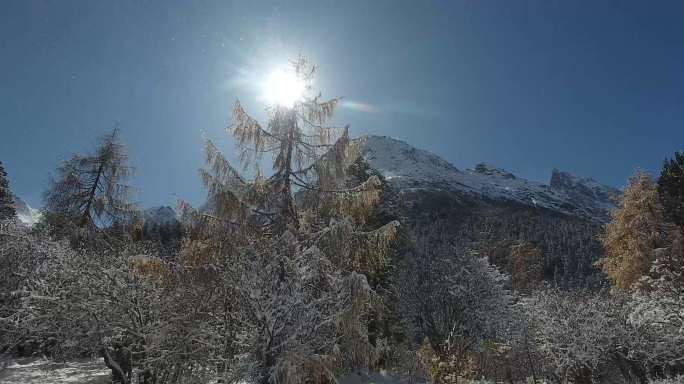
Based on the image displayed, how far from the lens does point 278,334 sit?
7.98 metres

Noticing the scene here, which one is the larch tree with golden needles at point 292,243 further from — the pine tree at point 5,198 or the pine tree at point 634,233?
the pine tree at point 5,198

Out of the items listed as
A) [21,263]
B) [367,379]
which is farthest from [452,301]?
[21,263]

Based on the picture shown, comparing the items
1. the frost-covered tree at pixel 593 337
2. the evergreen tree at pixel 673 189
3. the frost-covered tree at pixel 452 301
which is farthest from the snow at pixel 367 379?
the evergreen tree at pixel 673 189

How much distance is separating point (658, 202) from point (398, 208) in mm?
13762

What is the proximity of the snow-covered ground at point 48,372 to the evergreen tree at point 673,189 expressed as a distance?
2552 cm

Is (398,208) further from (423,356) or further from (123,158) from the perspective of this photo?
(123,158)

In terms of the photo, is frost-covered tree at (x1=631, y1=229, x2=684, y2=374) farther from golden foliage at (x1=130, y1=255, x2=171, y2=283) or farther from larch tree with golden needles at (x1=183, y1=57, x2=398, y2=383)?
golden foliage at (x1=130, y1=255, x2=171, y2=283)

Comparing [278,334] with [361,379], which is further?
[361,379]

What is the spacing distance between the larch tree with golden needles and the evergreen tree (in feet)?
61.9

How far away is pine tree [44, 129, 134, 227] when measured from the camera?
16516 mm

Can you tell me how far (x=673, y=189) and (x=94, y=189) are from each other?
27.4m

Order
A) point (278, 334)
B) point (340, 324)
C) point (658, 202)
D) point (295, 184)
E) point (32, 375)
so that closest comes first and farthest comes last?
point (278, 334) → point (340, 324) → point (295, 184) → point (32, 375) → point (658, 202)

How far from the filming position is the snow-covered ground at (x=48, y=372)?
14.7 metres

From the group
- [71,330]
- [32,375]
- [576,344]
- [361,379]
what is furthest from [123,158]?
[576,344]
